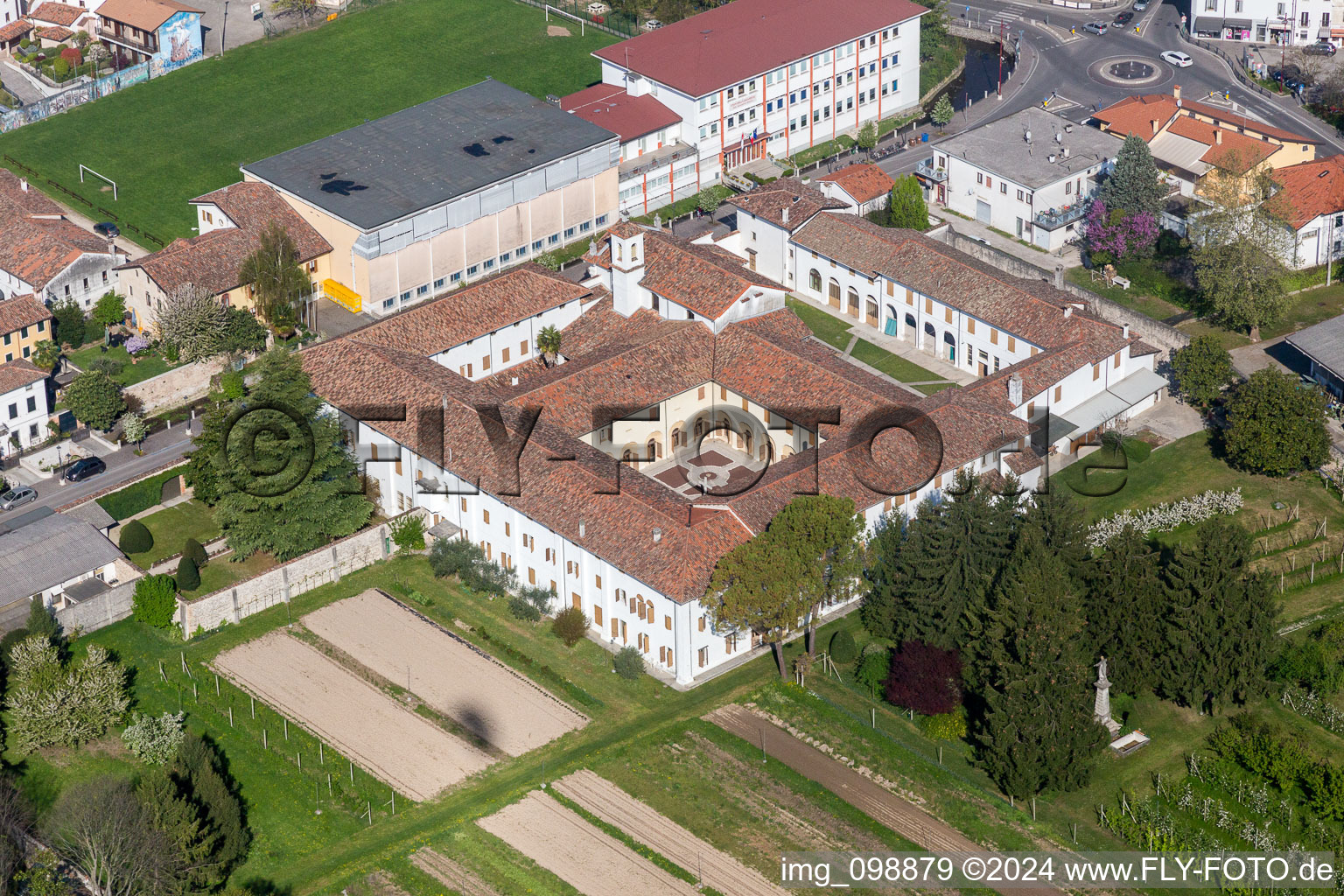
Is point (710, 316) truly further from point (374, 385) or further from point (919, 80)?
point (919, 80)

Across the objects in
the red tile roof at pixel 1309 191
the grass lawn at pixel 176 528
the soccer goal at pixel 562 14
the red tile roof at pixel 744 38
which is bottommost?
the grass lawn at pixel 176 528

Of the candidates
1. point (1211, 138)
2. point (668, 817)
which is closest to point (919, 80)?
point (1211, 138)

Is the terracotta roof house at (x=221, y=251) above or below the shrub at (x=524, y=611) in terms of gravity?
above

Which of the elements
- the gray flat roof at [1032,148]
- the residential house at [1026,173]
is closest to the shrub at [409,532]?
the residential house at [1026,173]

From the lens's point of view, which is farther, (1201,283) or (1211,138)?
(1211,138)

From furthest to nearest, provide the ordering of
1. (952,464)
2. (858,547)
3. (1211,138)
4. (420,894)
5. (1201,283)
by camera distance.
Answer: (1211,138)
(1201,283)
(952,464)
(858,547)
(420,894)

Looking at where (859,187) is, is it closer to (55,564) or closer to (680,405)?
(680,405)

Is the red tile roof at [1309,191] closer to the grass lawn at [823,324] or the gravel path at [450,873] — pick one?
the grass lawn at [823,324]
